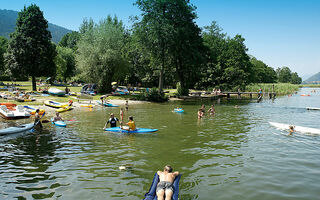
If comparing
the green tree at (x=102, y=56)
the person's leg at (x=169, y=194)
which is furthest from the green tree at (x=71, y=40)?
the person's leg at (x=169, y=194)

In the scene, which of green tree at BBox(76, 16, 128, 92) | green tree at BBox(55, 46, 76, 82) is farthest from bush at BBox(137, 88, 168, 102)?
green tree at BBox(55, 46, 76, 82)

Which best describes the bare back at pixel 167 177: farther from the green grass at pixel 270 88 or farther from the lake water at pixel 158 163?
Answer: the green grass at pixel 270 88

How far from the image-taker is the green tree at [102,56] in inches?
1704

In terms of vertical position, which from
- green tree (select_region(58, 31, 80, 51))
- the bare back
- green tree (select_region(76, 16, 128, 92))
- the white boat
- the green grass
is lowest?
the bare back

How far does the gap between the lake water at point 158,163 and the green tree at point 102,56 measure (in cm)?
2564

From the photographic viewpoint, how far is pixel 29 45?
146ft

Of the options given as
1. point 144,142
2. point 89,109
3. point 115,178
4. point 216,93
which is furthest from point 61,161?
point 216,93

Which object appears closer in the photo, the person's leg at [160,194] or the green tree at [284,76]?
the person's leg at [160,194]

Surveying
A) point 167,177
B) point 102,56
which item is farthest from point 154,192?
Result: point 102,56

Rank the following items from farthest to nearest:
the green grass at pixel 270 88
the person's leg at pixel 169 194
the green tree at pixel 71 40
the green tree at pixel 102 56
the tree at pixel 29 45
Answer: the green tree at pixel 71 40 < the green grass at pixel 270 88 < the tree at pixel 29 45 < the green tree at pixel 102 56 < the person's leg at pixel 169 194

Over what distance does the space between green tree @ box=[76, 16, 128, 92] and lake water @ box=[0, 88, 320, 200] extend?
84.1 ft

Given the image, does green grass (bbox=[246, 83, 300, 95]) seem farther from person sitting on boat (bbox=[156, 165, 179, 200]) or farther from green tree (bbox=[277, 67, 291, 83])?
green tree (bbox=[277, 67, 291, 83])

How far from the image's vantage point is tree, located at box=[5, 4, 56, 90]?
44.9 meters

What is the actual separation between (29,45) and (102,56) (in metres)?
15.0
